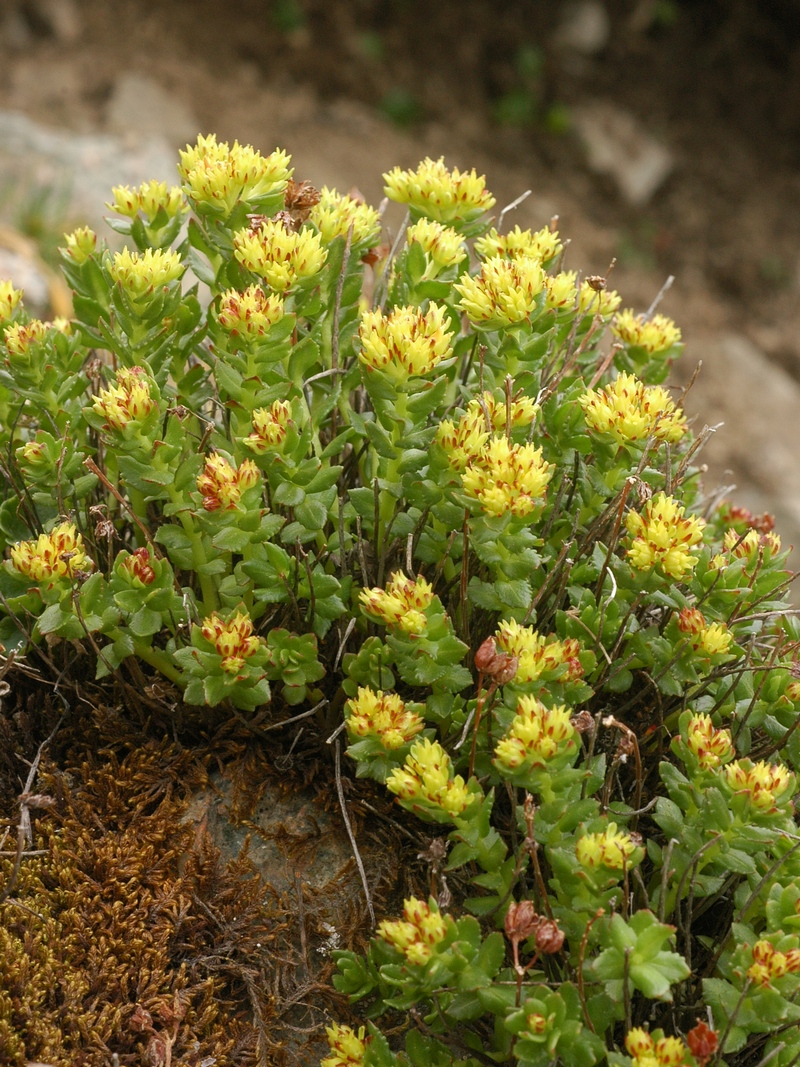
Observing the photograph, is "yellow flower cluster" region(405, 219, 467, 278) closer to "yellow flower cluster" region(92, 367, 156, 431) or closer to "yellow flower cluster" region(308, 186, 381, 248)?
"yellow flower cluster" region(308, 186, 381, 248)

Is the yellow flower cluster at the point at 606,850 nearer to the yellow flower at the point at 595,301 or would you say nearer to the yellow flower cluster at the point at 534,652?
the yellow flower cluster at the point at 534,652

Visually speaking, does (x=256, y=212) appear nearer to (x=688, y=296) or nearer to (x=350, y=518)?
(x=350, y=518)

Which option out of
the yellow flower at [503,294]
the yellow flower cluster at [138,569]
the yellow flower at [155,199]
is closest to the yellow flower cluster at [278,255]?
the yellow flower at [503,294]

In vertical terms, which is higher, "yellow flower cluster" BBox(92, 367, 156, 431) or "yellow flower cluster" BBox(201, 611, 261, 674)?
"yellow flower cluster" BBox(92, 367, 156, 431)

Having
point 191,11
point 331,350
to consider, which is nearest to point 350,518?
point 331,350

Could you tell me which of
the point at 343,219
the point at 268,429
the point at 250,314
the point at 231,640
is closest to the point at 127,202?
the point at 343,219

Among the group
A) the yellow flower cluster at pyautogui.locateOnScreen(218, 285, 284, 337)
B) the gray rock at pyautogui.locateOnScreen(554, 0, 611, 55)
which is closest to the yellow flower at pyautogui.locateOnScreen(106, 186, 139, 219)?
the yellow flower cluster at pyautogui.locateOnScreen(218, 285, 284, 337)

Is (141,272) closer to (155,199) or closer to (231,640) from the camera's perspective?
(155,199)
